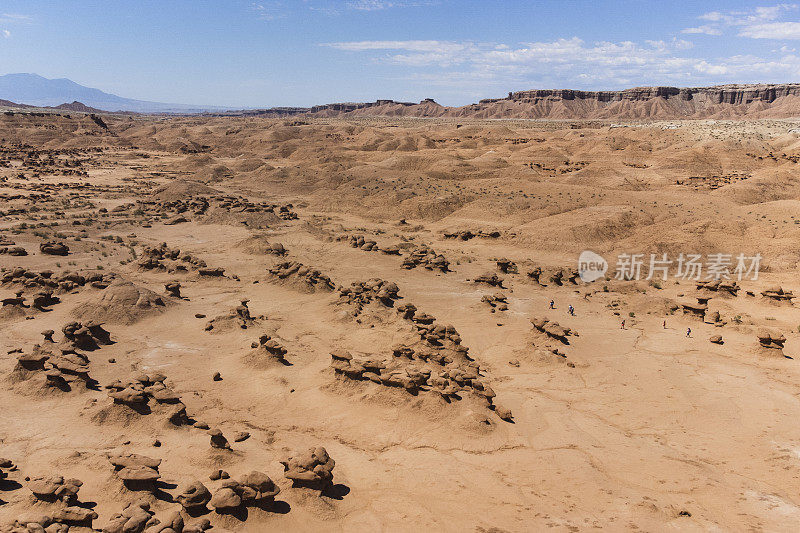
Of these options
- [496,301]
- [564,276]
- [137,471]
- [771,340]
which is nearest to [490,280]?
[496,301]

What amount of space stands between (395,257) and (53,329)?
87.2 feet

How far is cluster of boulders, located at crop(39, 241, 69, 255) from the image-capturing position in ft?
128

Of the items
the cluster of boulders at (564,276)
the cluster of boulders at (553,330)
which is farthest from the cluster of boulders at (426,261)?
the cluster of boulders at (553,330)

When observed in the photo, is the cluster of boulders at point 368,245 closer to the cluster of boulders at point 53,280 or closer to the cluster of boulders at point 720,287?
the cluster of boulders at point 53,280

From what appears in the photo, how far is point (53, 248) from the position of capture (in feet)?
128

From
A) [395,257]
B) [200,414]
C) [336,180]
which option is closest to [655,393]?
[200,414]

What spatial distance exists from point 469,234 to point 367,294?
21031 millimetres

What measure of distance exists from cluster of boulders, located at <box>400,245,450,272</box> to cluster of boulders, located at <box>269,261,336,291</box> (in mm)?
7959

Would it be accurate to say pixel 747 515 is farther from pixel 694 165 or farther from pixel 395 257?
pixel 694 165

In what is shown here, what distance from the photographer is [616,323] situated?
101 ft

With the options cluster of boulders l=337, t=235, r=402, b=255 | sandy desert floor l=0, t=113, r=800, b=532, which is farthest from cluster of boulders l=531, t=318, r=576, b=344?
cluster of boulders l=337, t=235, r=402, b=255

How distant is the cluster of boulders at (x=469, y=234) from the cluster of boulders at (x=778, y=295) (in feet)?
76.5

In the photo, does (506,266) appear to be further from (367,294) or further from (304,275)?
(304,275)

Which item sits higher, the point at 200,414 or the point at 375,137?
the point at 375,137
